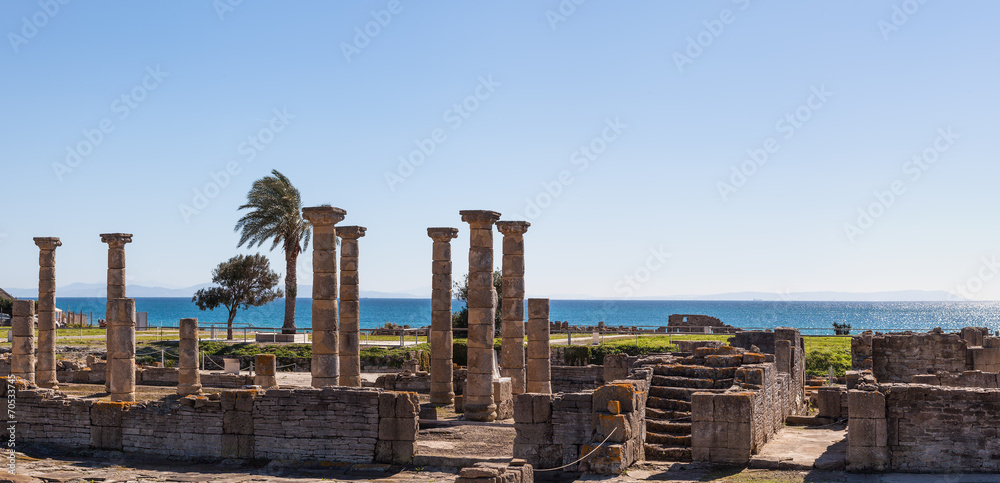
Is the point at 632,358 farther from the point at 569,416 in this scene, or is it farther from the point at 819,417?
the point at 569,416

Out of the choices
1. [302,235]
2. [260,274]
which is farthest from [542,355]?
[260,274]

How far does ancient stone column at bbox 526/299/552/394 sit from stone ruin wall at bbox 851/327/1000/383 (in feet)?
33.2

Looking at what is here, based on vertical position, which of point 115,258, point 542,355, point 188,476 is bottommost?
point 188,476

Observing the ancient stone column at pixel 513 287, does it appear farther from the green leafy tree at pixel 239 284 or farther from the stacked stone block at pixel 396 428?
the green leafy tree at pixel 239 284

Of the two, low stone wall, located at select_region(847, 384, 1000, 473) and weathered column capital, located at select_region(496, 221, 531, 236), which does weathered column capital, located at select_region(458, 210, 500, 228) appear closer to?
weathered column capital, located at select_region(496, 221, 531, 236)

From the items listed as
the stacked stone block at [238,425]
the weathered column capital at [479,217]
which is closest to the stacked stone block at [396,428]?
the stacked stone block at [238,425]

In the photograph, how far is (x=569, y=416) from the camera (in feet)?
62.1

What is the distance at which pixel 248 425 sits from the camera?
20.0 meters

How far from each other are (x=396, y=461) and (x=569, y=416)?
3.48 m

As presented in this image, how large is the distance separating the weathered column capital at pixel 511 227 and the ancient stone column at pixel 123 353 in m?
10.8

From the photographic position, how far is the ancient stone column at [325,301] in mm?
23469

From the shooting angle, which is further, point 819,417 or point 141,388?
point 141,388

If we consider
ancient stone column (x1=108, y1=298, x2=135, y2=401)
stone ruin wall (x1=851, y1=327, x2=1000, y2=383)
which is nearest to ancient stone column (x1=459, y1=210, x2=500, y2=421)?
ancient stone column (x1=108, y1=298, x2=135, y2=401)

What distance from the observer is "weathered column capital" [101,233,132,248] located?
29453mm
